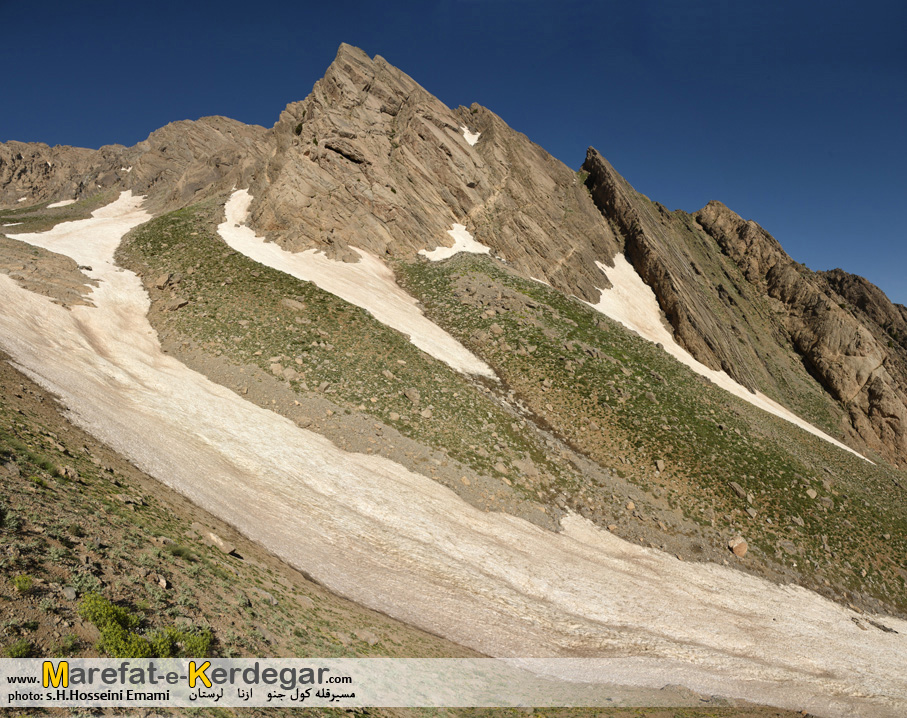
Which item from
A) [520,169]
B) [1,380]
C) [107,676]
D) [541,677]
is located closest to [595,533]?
[541,677]

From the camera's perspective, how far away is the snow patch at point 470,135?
6286 cm

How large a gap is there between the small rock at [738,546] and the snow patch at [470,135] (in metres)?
57.1

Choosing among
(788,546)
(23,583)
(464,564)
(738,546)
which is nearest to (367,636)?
(464,564)

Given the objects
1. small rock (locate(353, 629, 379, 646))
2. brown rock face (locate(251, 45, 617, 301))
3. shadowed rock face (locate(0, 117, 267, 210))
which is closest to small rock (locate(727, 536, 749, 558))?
small rock (locate(353, 629, 379, 646))

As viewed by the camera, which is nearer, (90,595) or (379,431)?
(90,595)

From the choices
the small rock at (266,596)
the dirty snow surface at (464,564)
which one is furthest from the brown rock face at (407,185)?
the small rock at (266,596)

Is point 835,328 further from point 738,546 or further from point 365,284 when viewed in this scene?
point 365,284

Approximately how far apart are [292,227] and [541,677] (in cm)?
4322

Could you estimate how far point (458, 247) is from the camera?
51.6 m

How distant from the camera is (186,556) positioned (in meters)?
12.2

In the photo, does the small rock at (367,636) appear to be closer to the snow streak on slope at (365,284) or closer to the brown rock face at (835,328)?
the snow streak on slope at (365,284)

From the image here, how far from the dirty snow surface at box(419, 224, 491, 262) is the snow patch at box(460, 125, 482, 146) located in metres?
16.9

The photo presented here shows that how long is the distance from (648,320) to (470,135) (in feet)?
122

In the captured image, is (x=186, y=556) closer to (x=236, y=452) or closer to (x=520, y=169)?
(x=236, y=452)
